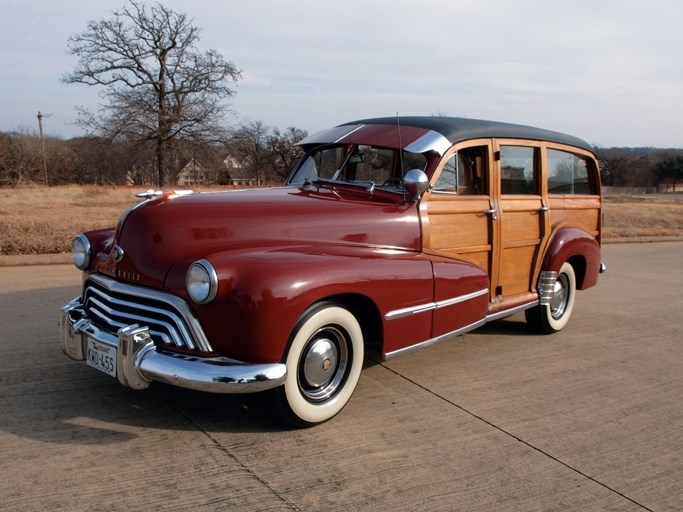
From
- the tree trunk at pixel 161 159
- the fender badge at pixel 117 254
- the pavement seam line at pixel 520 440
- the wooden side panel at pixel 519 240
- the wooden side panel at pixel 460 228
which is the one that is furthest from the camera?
the tree trunk at pixel 161 159

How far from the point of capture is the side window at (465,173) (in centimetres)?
441

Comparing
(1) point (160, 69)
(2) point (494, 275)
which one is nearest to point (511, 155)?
(2) point (494, 275)

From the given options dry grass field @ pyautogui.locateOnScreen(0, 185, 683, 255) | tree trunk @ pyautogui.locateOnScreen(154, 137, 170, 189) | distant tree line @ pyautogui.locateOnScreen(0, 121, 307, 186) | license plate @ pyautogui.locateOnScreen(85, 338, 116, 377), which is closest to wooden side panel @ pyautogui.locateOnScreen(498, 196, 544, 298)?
license plate @ pyautogui.locateOnScreen(85, 338, 116, 377)

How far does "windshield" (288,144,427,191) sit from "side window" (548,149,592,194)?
1862 mm

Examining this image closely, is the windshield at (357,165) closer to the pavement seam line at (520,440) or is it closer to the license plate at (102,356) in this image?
the pavement seam line at (520,440)

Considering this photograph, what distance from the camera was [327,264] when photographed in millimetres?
3309

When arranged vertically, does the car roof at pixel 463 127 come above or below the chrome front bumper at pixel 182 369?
above

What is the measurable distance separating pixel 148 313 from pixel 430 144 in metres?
2.35

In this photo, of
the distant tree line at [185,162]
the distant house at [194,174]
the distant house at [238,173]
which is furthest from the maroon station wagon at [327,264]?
the distant house at [194,174]

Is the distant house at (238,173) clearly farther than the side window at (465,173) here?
Yes

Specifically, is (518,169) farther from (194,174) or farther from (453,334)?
(194,174)

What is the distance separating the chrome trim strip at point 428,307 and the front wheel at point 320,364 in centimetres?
26

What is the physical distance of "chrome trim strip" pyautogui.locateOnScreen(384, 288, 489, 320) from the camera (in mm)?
3680

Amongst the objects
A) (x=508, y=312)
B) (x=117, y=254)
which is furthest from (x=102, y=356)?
(x=508, y=312)
